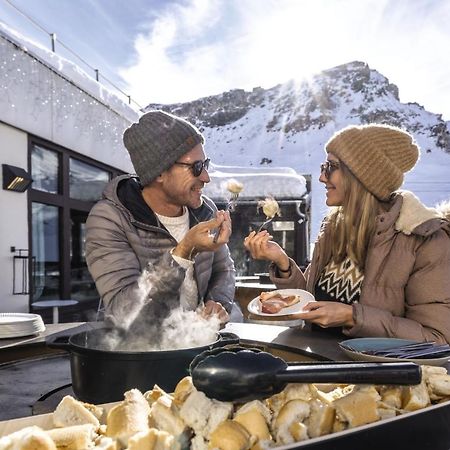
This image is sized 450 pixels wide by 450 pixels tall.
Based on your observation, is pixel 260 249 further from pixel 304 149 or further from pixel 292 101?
pixel 292 101

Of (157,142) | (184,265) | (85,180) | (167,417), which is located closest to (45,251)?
(85,180)

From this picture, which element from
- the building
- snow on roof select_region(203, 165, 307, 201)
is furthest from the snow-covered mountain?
the building

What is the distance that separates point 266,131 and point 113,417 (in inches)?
4294

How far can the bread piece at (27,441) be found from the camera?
26.0 inches

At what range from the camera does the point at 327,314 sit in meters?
1.90

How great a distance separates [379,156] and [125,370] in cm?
185

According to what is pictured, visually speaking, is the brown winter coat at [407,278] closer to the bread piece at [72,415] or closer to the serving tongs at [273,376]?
the serving tongs at [273,376]

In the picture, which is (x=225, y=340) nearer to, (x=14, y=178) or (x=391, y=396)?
(x=391, y=396)

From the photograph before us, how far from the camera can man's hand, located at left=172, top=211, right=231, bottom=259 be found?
79.5 inches

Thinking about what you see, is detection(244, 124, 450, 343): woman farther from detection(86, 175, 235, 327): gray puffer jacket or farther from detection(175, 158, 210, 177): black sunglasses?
detection(175, 158, 210, 177): black sunglasses

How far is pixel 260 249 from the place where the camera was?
2.59 metres

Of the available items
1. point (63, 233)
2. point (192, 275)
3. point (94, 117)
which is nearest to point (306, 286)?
point (192, 275)

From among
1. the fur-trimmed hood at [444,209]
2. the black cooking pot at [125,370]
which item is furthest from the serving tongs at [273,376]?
the fur-trimmed hood at [444,209]

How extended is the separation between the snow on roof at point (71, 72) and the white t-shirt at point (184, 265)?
5.04 m
